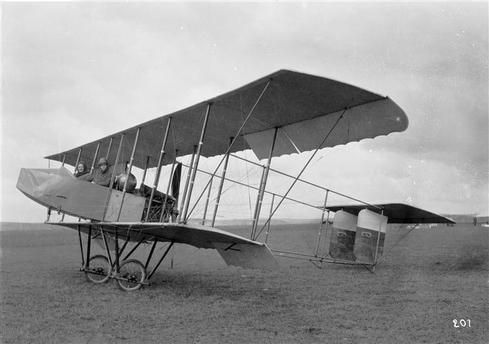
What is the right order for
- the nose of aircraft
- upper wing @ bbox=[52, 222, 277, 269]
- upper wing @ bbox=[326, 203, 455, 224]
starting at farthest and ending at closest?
upper wing @ bbox=[326, 203, 455, 224] → the nose of aircraft → upper wing @ bbox=[52, 222, 277, 269]

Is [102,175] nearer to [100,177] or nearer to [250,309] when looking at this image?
[100,177]

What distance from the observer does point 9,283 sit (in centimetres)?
973

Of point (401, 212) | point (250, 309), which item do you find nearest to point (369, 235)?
point (401, 212)

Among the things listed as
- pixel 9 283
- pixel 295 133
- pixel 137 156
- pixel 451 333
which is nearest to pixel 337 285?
pixel 295 133

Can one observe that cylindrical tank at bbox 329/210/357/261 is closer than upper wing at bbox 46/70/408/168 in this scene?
No

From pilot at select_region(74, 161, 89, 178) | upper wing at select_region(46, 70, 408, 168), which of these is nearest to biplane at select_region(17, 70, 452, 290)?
upper wing at select_region(46, 70, 408, 168)

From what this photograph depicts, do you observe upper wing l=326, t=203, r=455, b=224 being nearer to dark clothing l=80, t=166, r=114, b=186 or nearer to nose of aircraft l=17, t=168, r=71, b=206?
dark clothing l=80, t=166, r=114, b=186

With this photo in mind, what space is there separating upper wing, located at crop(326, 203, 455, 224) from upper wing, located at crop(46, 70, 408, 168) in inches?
155

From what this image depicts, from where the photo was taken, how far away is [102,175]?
930 cm

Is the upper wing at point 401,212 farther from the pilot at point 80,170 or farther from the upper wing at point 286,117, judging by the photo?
the pilot at point 80,170

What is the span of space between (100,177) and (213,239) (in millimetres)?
3460

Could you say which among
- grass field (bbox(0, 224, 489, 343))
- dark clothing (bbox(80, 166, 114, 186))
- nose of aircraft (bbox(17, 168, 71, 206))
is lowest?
grass field (bbox(0, 224, 489, 343))

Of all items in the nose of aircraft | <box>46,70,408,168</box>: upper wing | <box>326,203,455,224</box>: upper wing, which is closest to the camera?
<box>46,70,408,168</box>: upper wing

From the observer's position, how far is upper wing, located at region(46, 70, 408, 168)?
641cm
